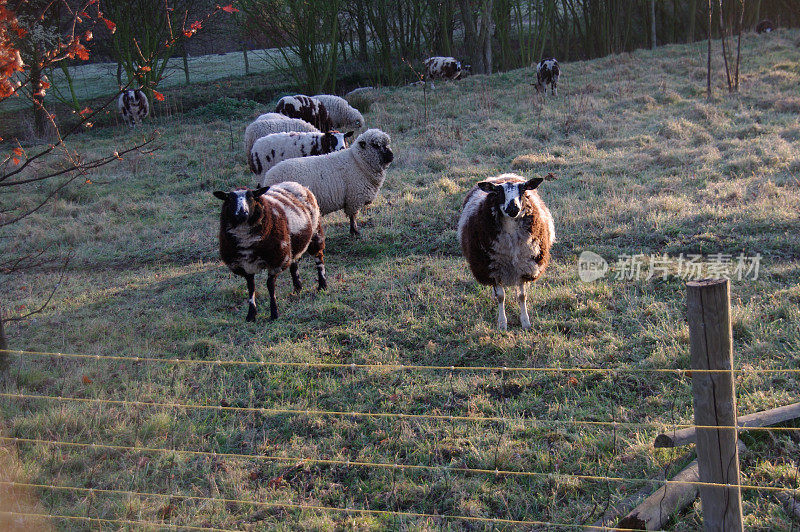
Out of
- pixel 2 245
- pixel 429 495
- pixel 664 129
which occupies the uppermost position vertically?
pixel 664 129

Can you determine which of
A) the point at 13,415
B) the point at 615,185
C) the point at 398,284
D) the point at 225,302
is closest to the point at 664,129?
the point at 615,185

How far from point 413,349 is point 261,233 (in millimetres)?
2373

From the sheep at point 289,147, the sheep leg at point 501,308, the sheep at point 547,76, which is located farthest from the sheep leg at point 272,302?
the sheep at point 547,76

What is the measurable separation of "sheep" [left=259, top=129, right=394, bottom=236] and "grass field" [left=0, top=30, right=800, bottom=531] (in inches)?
23.7

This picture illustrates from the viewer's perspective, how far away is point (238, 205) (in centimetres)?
665

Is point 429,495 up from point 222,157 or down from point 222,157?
down

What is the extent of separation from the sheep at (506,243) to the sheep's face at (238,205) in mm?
2532

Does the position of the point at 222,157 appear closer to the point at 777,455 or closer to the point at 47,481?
the point at 47,481

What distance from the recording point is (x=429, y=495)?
3889mm

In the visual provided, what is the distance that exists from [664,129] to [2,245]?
14.2 m

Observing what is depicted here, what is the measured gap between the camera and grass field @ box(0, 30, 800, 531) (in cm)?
393

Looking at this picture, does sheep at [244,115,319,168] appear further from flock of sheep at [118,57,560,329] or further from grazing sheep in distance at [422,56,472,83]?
grazing sheep in distance at [422,56,472,83]

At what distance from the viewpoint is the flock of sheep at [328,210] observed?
6.12 meters

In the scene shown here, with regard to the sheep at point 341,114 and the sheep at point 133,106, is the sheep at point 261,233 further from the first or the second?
the sheep at point 133,106
